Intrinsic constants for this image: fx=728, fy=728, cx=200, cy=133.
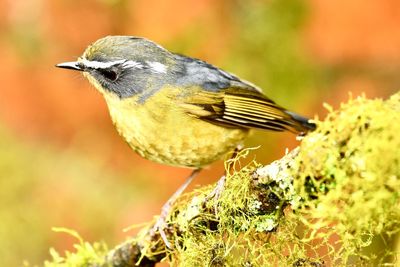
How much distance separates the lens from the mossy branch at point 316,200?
212 cm

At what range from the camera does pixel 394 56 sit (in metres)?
6.78

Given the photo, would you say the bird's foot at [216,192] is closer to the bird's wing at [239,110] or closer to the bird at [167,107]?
the bird at [167,107]

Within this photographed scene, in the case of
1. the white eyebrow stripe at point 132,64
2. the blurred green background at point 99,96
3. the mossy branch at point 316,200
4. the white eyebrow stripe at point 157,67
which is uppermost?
the blurred green background at point 99,96

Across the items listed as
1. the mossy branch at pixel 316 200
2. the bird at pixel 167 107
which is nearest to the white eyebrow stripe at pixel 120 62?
the bird at pixel 167 107

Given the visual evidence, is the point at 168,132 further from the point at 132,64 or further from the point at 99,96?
the point at 99,96

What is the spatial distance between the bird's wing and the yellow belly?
0.05m

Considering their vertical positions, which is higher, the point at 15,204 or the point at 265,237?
the point at 15,204

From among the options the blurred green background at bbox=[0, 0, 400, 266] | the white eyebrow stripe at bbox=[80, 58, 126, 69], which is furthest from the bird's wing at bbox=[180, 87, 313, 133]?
the blurred green background at bbox=[0, 0, 400, 266]

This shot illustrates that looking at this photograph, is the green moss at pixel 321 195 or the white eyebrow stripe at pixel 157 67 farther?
the white eyebrow stripe at pixel 157 67

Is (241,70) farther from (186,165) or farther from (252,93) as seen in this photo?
(186,165)

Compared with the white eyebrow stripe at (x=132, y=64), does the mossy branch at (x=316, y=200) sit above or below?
below

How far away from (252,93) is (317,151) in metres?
1.95

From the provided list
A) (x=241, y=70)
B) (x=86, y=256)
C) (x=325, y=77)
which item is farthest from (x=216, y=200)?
(x=325, y=77)

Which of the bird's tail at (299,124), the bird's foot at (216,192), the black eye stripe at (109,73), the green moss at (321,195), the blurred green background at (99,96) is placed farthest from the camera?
the blurred green background at (99,96)
